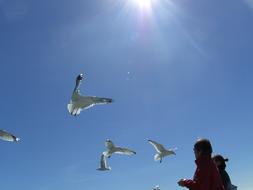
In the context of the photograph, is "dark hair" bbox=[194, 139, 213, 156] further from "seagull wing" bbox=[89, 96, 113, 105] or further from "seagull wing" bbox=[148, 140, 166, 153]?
"seagull wing" bbox=[148, 140, 166, 153]

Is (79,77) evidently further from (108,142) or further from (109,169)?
(109,169)

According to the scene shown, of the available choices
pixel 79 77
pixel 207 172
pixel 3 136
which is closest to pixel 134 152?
pixel 79 77

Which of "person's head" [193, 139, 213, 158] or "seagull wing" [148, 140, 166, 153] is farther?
"seagull wing" [148, 140, 166, 153]

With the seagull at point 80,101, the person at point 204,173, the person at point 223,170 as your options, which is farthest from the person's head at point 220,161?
the seagull at point 80,101

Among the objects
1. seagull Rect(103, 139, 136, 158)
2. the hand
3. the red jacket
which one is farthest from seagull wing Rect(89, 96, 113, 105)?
the red jacket

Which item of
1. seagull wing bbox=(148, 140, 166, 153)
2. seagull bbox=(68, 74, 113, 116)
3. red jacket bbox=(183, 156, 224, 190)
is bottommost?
red jacket bbox=(183, 156, 224, 190)

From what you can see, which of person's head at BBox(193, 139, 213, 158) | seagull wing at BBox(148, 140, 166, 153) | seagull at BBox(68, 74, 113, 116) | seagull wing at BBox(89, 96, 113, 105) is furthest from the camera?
seagull wing at BBox(148, 140, 166, 153)

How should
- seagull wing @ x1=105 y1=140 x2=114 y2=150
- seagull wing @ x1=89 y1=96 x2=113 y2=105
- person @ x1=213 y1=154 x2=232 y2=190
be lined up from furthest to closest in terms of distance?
seagull wing @ x1=105 y1=140 x2=114 y2=150, seagull wing @ x1=89 y1=96 x2=113 y2=105, person @ x1=213 y1=154 x2=232 y2=190

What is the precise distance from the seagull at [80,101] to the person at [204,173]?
18.5 meters

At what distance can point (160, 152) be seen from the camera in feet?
122

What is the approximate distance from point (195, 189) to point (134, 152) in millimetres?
29100

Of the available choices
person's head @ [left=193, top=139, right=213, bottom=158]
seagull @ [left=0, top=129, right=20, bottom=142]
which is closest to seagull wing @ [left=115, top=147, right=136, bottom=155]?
seagull @ [left=0, top=129, right=20, bottom=142]

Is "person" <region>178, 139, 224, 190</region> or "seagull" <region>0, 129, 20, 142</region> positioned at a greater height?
"seagull" <region>0, 129, 20, 142</region>

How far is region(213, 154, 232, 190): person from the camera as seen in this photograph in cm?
1064
